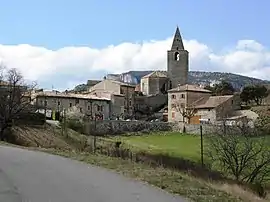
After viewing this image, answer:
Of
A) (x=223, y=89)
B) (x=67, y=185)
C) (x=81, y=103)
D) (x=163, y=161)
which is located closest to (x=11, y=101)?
(x=163, y=161)

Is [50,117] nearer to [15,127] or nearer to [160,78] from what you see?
[15,127]

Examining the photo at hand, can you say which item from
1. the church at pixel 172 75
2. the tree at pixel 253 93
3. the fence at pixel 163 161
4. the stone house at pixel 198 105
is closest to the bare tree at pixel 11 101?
the fence at pixel 163 161

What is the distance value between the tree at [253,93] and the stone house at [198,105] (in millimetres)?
6153

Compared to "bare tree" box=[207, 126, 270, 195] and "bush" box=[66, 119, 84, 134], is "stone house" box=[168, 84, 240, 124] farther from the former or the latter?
"bare tree" box=[207, 126, 270, 195]

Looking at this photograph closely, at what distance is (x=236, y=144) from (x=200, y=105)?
255 feet

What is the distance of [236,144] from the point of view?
125 ft

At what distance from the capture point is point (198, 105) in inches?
4569

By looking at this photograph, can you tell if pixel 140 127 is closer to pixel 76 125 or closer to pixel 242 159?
pixel 76 125

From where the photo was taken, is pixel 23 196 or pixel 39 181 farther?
pixel 39 181

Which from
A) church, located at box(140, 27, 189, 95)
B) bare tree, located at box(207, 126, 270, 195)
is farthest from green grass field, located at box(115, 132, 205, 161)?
church, located at box(140, 27, 189, 95)

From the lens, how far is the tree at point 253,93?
391 feet

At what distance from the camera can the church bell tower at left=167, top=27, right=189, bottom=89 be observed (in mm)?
147750

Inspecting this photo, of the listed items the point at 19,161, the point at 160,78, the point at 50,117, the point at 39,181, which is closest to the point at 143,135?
the point at 50,117

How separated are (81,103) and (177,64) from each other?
1695 inches
